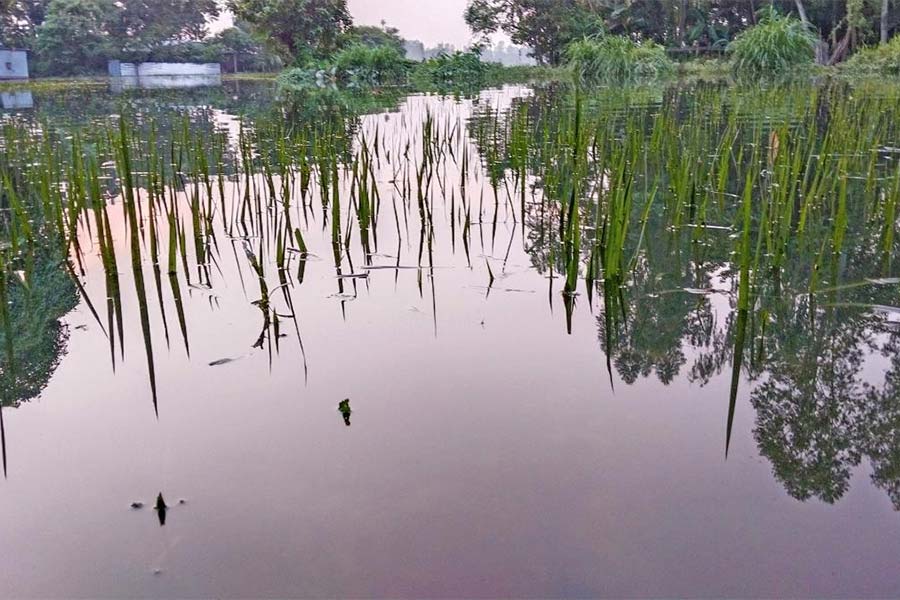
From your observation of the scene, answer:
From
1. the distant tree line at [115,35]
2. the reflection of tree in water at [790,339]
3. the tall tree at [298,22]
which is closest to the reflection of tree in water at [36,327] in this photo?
the reflection of tree in water at [790,339]

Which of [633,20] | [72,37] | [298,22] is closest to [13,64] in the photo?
[72,37]

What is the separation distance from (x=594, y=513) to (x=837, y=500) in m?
0.43

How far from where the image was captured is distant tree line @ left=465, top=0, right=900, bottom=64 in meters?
23.4

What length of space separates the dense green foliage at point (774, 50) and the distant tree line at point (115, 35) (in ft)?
63.2

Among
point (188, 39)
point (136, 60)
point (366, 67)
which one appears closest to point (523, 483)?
Answer: point (366, 67)

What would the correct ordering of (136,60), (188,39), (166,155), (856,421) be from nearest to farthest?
1. (856,421)
2. (166,155)
3. (136,60)
4. (188,39)

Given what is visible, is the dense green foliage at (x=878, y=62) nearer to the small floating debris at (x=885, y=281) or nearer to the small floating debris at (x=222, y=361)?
the small floating debris at (x=885, y=281)

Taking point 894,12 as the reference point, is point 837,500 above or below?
below

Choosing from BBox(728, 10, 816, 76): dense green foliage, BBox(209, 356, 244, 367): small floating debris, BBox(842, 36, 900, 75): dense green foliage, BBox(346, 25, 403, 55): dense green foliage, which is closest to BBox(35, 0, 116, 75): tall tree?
BBox(346, 25, 403, 55): dense green foliage

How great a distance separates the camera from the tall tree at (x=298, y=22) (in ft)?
76.0

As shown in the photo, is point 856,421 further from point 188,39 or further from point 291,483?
point 188,39

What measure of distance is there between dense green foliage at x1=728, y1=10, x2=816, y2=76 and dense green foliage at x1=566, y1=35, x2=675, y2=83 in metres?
1.57

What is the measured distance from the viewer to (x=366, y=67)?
19844 mm

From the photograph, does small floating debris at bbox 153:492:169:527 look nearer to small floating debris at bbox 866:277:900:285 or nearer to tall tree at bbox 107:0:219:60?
small floating debris at bbox 866:277:900:285
